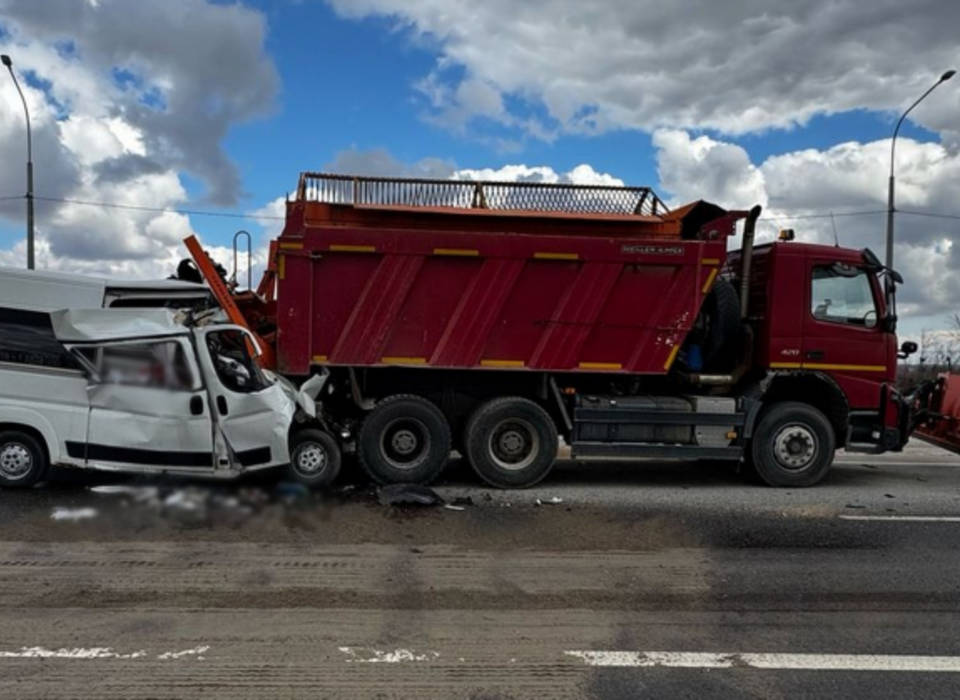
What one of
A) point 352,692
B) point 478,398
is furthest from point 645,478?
point 352,692

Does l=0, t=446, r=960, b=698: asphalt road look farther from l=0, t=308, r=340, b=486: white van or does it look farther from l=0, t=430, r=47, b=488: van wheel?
l=0, t=308, r=340, b=486: white van

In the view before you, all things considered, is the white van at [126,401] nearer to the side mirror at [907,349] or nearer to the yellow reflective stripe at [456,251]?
the yellow reflective stripe at [456,251]

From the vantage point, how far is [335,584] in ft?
16.3

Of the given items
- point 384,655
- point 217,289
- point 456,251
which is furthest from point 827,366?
point 217,289

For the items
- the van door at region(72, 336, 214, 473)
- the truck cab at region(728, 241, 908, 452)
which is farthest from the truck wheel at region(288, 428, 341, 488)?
the truck cab at region(728, 241, 908, 452)

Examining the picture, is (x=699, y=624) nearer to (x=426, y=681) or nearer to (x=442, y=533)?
(x=426, y=681)

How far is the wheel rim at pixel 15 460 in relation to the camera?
23.5 ft

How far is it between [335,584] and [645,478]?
500 centimetres

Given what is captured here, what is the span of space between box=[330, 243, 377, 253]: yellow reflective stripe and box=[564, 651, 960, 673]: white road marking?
4877 millimetres

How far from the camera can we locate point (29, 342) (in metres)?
7.19

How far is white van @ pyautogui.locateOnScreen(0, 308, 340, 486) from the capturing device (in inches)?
277

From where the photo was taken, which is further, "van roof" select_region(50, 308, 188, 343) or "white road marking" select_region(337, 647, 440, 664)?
"van roof" select_region(50, 308, 188, 343)

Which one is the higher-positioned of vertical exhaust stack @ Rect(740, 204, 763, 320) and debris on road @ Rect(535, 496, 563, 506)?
vertical exhaust stack @ Rect(740, 204, 763, 320)

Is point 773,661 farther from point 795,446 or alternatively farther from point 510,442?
point 795,446
